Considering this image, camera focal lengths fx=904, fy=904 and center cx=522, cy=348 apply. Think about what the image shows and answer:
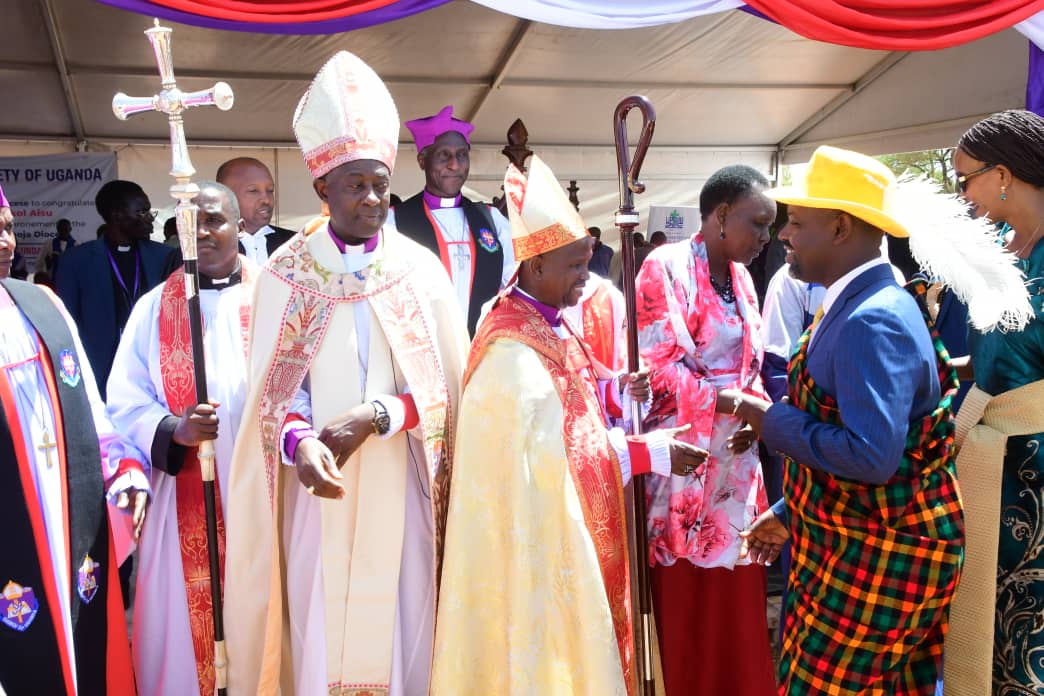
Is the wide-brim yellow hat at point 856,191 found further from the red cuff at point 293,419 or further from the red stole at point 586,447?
the red cuff at point 293,419

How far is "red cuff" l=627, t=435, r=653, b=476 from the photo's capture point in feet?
10.2

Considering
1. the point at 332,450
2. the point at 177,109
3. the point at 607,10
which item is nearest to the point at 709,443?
the point at 332,450

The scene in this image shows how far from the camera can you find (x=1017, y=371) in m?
2.79

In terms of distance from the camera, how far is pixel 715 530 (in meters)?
3.80

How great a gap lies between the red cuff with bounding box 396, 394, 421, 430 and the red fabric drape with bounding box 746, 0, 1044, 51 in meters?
3.21

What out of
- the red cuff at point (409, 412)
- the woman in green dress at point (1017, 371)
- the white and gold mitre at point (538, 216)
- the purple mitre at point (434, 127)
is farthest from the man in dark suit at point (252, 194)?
the woman in green dress at point (1017, 371)

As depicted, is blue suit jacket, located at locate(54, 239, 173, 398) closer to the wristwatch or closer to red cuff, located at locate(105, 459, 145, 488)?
red cuff, located at locate(105, 459, 145, 488)

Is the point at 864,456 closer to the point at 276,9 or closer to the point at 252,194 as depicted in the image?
the point at 276,9

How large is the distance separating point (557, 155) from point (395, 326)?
797 cm

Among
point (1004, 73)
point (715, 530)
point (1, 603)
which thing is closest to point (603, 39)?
point (1004, 73)

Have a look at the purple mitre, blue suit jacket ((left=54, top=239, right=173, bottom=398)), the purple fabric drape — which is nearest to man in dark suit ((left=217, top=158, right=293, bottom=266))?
blue suit jacket ((left=54, top=239, right=173, bottom=398))

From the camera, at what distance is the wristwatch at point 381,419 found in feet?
9.72

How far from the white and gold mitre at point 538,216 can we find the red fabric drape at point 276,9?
6.73 feet

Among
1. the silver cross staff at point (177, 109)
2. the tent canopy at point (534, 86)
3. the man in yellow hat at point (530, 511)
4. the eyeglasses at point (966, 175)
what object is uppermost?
the tent canopy at point (534, 86)
